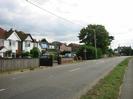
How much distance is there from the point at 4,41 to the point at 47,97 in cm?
5339

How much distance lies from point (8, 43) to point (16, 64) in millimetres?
32948

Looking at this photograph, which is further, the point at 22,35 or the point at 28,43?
the point at 28,43

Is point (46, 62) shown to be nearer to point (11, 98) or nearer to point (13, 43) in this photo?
point (13, 43)

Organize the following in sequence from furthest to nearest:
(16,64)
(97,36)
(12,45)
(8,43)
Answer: (97,36), (12,45), (8,43), (16,64)

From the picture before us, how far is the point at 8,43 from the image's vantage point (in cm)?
6481

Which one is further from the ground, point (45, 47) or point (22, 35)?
point (22, 35)

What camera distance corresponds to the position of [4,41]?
6350 centimetres

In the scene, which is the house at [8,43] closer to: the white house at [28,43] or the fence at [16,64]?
the white house at [28,43]

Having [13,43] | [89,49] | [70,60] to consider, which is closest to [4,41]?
[13,43]

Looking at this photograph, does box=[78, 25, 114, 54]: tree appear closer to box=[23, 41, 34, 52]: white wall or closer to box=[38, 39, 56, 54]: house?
box=[38, 39, 56, 54]: house

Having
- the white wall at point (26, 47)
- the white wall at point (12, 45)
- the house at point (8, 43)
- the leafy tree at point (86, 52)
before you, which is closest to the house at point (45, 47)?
the white wall at point (26, 47)

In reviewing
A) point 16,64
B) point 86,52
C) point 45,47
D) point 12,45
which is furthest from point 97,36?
point 16,64

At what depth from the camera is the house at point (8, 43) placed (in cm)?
6209

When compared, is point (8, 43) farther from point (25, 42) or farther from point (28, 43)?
point (28, 43)
